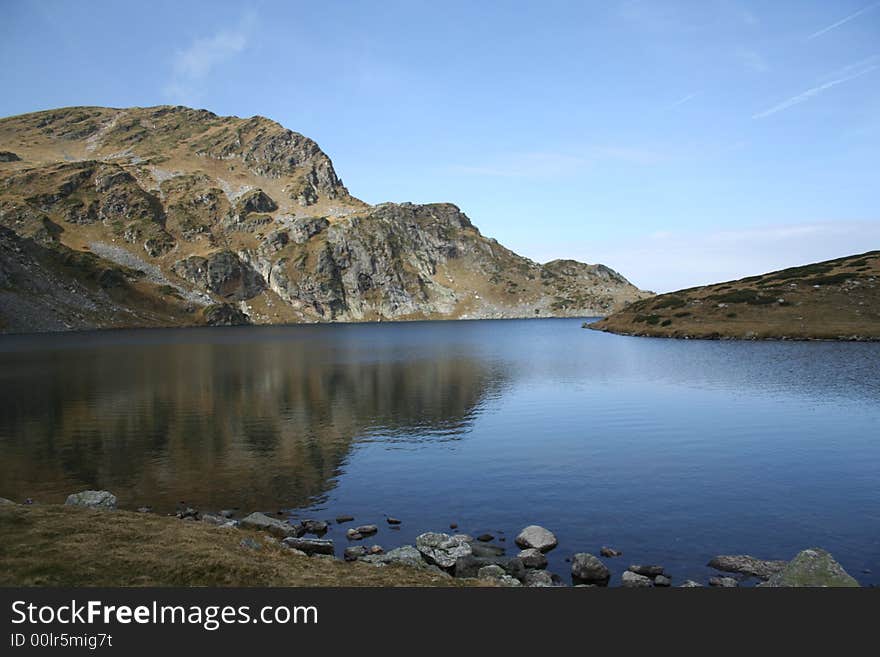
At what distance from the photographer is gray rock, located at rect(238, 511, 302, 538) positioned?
83.6 feet

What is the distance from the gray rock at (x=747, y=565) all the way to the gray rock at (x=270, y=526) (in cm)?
1813

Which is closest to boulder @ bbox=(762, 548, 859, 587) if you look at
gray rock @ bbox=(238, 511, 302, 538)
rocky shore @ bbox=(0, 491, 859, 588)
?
rocky shore @ bbox=(0, 491, 859, 588)

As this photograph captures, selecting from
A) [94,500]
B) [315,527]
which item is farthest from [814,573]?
[94,500]

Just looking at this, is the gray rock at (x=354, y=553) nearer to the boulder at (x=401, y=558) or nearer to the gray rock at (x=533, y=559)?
the boulder at (x=401, y=558)

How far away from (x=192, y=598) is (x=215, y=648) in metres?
3.17

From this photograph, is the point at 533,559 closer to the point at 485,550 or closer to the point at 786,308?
the point at 485,550

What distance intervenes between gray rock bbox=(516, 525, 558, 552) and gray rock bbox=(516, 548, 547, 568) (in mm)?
931

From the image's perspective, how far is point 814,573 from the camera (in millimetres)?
17703

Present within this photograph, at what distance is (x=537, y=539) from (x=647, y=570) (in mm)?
4770

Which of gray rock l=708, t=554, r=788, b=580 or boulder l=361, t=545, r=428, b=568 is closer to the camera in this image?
gray rock l=708, t=554, r=788, b=580

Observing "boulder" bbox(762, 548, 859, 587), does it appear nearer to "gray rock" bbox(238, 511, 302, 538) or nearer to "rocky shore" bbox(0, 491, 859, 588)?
"rocky shore" bbox(0, 491, 859, 588)

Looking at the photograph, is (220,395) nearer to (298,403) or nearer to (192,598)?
(298,403)

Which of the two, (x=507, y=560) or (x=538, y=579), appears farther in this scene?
(x=507, y=560)

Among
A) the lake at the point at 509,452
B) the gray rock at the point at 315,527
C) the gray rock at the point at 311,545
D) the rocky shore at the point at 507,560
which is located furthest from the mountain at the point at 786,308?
the gray rock at the point at 311,545
